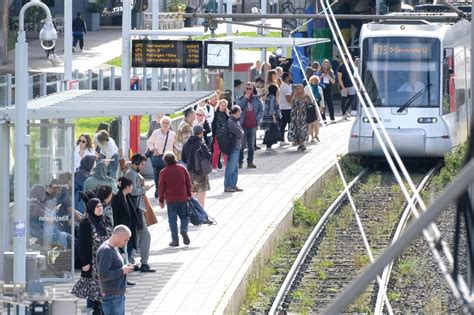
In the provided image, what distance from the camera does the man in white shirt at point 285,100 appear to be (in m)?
29.9

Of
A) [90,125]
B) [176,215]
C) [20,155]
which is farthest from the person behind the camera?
[90,125]

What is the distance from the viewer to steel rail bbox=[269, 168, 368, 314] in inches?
626

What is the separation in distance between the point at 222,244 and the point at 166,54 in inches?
305

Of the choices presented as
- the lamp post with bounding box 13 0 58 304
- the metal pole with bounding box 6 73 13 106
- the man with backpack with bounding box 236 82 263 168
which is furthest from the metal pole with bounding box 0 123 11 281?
the man with backpack with bounding box 236 82 263 168

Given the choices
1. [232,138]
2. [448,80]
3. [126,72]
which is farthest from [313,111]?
[232,138]

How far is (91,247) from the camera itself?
13.5m

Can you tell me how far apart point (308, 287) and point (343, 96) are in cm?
2057

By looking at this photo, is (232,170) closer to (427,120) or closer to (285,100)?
(427,120)

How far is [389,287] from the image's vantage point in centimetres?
1684

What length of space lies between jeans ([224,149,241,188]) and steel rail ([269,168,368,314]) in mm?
1675

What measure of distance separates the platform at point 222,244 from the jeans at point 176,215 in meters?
0.27

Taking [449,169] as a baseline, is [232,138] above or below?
above

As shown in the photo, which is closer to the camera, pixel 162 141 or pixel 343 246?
pixel 343 246

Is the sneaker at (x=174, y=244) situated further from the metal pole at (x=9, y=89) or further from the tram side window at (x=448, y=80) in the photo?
the tram side window at (x=448, y=80)
